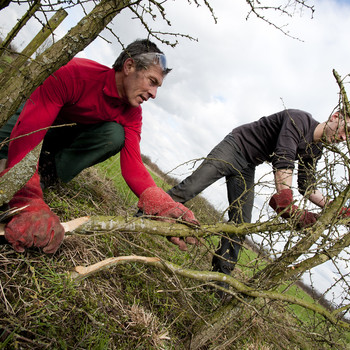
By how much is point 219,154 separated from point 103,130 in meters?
1.25

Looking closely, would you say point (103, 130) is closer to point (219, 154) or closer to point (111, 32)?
point (111, 32)

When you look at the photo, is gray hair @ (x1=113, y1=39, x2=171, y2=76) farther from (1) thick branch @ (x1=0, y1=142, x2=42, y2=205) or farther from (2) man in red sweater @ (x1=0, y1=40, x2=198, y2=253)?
(1) thick branch @ (x1=0, y1=142, x2=42, y2=205)

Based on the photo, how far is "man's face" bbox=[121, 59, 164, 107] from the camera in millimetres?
2123

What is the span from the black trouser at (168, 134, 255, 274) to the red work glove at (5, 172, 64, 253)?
4.75ft

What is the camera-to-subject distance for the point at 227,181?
2.91 metres

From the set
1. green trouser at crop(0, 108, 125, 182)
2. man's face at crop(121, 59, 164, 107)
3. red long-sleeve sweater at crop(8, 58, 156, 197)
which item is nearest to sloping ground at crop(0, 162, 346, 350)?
green trouser at crop(0, 108, 125, 182)

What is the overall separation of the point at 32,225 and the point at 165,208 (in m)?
0.94

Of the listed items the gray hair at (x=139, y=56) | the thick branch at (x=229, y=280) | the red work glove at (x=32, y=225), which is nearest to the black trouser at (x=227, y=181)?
the thick branch at (x=229, y=280)

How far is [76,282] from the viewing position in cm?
144

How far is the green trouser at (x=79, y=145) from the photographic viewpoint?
7.52 ft

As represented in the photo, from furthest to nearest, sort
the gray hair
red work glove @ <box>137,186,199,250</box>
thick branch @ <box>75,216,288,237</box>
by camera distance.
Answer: the gray hair → red work glove @ <box>137,186,199,250</box> → thick branch @ <box>75,216,288,237</box>

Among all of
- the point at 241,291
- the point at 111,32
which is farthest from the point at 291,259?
the point at 111,32

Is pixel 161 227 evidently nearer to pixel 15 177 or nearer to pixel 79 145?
pixel 15 177

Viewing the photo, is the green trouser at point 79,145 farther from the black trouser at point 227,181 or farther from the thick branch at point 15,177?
the thick branch at point 15,177
